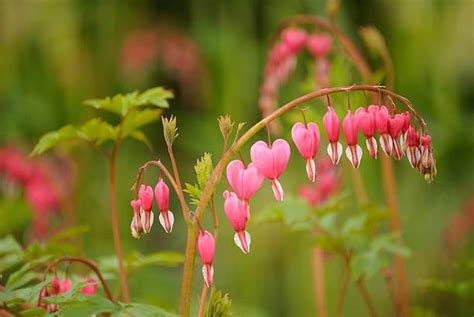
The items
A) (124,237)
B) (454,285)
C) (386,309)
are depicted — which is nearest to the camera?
(454,285)

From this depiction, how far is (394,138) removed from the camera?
102 centimetres

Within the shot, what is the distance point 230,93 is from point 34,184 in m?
1.13

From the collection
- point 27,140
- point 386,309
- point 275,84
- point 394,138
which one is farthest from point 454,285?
point 27,140

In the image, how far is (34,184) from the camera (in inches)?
93.6

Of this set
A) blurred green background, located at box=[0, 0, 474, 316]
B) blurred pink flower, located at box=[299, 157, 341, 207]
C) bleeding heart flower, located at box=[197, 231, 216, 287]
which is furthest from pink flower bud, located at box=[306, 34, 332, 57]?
blurred green background, located at box=[0, 0, 474, 316]

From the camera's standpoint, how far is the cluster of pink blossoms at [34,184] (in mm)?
2307

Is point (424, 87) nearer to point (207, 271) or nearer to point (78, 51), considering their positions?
point (78, 51)

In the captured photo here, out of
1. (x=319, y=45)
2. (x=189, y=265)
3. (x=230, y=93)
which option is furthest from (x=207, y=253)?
(x=230, y=93)

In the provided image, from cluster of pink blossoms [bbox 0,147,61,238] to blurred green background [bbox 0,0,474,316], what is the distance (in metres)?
0.41

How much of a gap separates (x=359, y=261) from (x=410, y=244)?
1857mm

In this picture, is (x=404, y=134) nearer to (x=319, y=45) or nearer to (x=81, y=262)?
(x=81, y=262)

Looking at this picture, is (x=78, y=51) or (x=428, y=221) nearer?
(x=428, y=221)

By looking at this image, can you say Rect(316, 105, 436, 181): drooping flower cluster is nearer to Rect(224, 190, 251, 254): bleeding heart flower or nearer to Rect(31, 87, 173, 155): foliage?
Rect(224, 190, 251, 254): bleeding heart flower

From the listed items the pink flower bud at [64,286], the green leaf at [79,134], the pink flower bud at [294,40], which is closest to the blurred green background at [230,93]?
the pink flower bud at [294,40]
